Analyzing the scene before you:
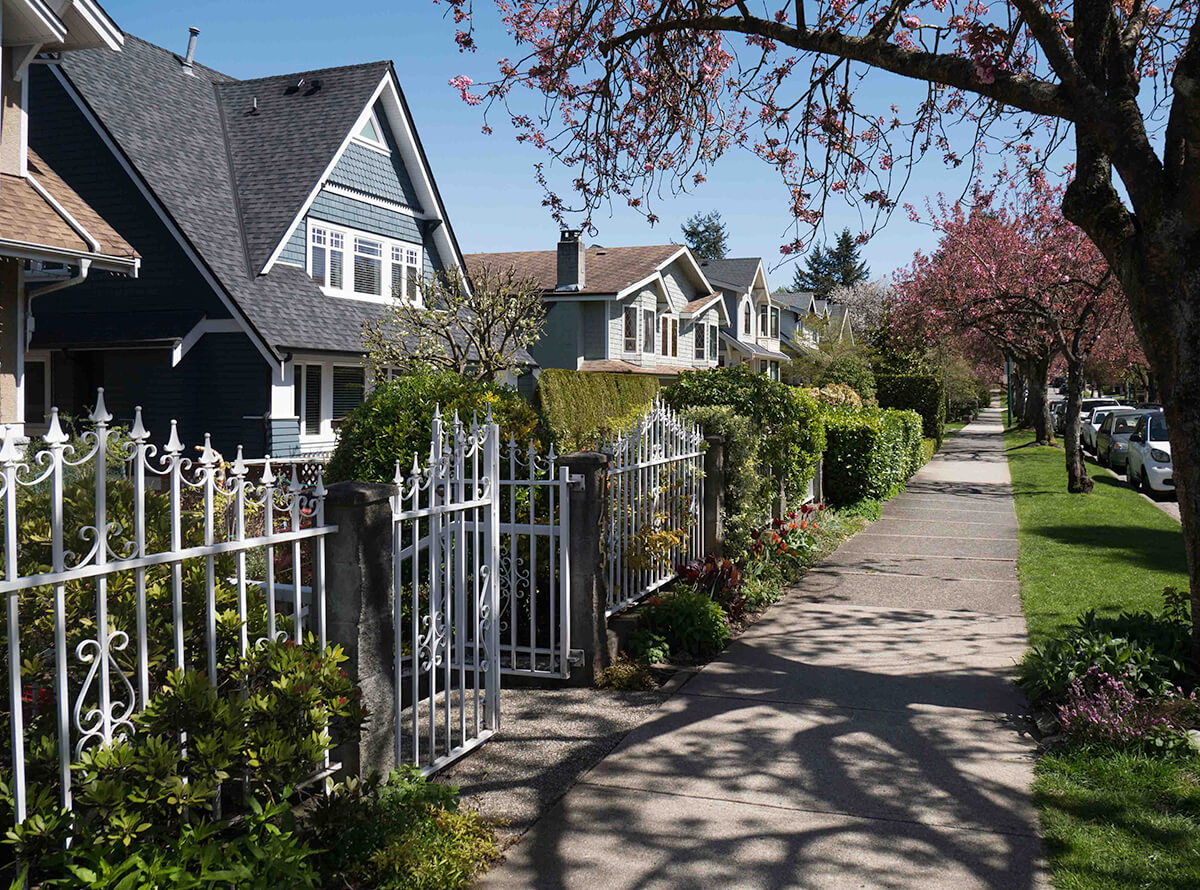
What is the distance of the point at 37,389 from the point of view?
66.7ft

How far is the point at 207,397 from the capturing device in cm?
1945

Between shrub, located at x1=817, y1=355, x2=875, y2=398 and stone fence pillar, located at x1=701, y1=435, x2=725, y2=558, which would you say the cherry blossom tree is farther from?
stone fence pillar, located at x1=701, y1=435, x2=725, y2=558

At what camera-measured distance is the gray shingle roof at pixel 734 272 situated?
5388 centimetres

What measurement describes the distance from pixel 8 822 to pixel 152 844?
0.42m

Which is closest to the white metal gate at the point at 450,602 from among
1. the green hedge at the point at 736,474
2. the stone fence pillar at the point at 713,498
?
the stone fence pillar at the point at 713,498

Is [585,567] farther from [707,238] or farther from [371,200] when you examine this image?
[707,238]

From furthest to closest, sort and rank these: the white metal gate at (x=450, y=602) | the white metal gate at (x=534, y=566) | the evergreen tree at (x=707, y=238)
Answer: the evergreen tree at (x=707, y=238) → the white metal gate at (x=534, y=566) → the white metal gate at (x=450, y=602)

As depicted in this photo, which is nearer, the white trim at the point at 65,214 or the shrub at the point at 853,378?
the white trim at the point at 65,214

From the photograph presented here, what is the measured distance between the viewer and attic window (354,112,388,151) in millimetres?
22391

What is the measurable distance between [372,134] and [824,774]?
2047 cm

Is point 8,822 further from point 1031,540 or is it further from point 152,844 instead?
point 1031,540

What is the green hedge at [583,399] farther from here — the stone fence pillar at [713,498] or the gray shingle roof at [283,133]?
the gray shingle roof at [283,133]

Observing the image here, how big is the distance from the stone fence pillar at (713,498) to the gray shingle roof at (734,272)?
43.9 metres

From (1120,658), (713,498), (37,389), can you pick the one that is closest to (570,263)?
(37,389)
